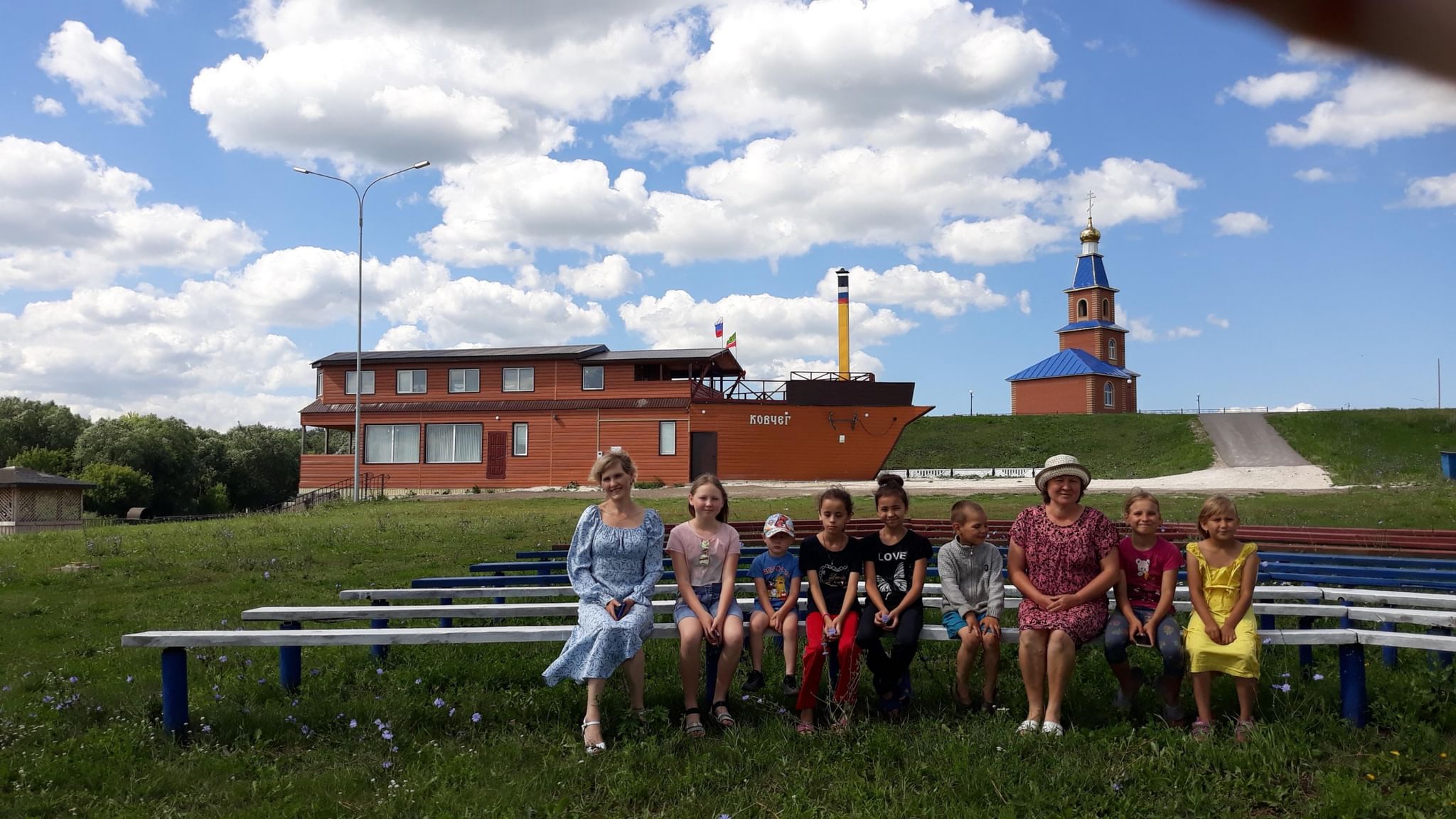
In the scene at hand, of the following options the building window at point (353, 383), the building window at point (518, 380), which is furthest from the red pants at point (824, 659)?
the building window at point (353, 383)

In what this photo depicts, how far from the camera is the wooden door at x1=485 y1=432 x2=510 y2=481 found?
34.4m

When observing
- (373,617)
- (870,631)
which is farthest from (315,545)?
(870,631)

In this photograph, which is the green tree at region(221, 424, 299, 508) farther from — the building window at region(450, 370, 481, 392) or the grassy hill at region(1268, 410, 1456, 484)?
the grassy hill at region(1268, 410, 1456, 484)

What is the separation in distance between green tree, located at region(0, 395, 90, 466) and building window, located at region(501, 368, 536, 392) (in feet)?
127

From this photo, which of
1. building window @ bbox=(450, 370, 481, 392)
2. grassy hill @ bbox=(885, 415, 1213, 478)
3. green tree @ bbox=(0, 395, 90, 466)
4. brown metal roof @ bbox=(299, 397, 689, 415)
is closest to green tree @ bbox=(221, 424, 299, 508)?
green tree @ bbox=(0, 395, 90, 466)

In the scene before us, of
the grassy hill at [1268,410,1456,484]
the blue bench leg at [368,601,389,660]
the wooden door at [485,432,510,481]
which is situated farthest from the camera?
the grassy hill at [1268,410,1456,484]

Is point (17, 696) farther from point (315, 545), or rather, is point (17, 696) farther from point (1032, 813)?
point (315, 545)

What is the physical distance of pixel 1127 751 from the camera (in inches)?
192

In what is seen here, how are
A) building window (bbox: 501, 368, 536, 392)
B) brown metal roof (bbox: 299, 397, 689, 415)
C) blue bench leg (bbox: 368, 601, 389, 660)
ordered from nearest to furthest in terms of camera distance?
blue bench leg (bbox: 368, 601, 389, 660) < brown metal roof (bbox: 299, 397, 689, 415) < building window (bbox: 501, 368, 536, 392)

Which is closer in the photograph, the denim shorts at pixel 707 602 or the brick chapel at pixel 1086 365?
the denim shorts at pixel 707 602

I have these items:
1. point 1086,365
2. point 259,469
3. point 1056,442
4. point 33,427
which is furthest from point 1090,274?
point 33,427

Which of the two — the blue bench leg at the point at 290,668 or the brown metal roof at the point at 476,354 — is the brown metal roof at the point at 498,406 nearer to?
the brown metal roof at the point at 476,354

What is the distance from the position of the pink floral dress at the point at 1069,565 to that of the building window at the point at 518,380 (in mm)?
30010

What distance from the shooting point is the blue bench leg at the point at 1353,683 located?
16.7 ft
